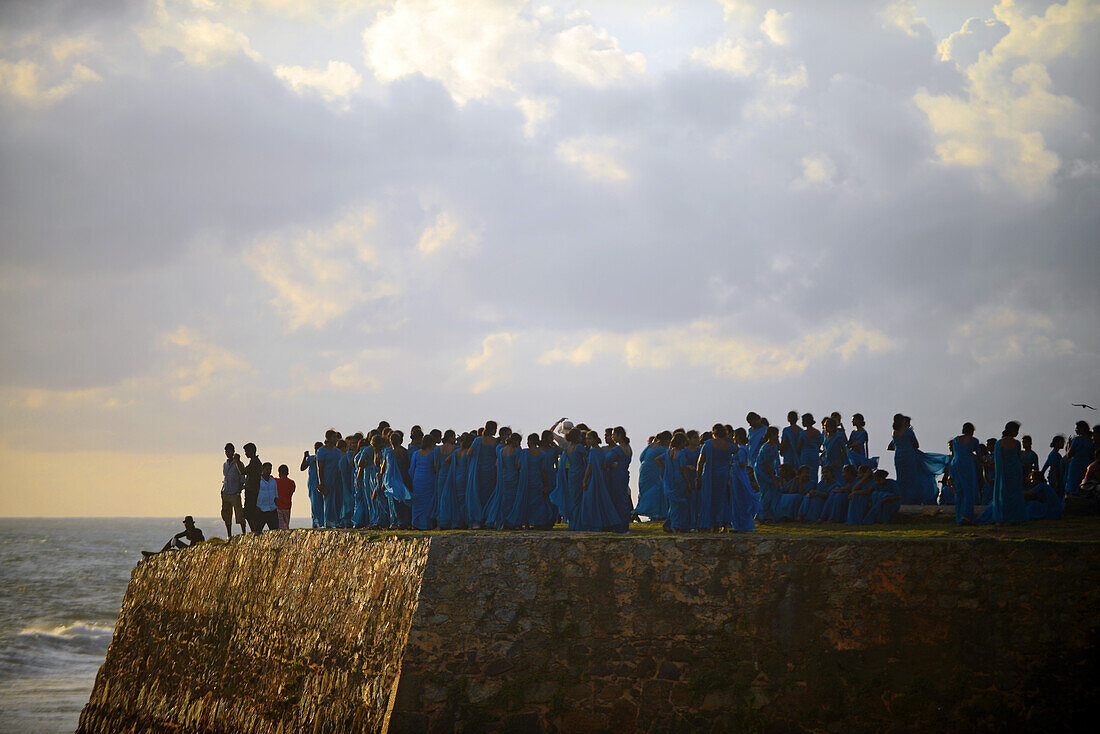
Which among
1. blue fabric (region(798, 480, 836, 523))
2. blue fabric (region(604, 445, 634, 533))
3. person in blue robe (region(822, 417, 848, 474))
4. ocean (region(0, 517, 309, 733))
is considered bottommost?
ocean (region(0, 517, 309, 733))

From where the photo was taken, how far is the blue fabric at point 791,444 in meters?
16.2

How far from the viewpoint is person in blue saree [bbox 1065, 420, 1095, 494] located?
1520 centimetres

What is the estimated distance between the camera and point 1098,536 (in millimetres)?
11922

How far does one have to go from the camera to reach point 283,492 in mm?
18953

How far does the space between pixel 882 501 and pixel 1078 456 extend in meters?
3.30

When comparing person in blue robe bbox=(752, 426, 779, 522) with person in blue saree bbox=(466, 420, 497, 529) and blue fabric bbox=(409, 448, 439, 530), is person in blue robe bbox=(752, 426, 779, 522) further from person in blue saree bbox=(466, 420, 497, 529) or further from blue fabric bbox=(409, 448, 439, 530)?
blue fabric bbox=(409, 448, 439, 530)

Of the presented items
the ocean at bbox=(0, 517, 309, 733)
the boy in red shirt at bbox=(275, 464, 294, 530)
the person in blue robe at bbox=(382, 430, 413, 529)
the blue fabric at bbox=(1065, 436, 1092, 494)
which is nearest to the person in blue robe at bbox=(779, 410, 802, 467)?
the blue fabric at bbox=(1065, 436, 1092, 494)

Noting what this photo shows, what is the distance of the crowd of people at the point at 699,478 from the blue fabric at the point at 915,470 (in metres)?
0.02

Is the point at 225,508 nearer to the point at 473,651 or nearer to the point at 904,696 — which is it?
the point at 473,651

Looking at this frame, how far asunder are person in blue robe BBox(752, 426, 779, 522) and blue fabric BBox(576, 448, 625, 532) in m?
3.09

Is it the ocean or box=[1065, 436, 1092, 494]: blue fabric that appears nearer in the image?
box=[1065, 436, 1092, 494]: blue fabric

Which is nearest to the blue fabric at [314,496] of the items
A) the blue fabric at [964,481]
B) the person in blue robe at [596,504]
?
the person in blue robe at [596,504]

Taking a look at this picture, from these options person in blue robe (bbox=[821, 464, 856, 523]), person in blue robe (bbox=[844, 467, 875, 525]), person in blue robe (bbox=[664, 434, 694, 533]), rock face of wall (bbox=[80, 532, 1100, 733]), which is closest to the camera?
rock face of wall (bbox=[80, 532, 1100, 733])

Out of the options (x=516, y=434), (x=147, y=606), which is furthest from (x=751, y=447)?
(x=147, y=606)
